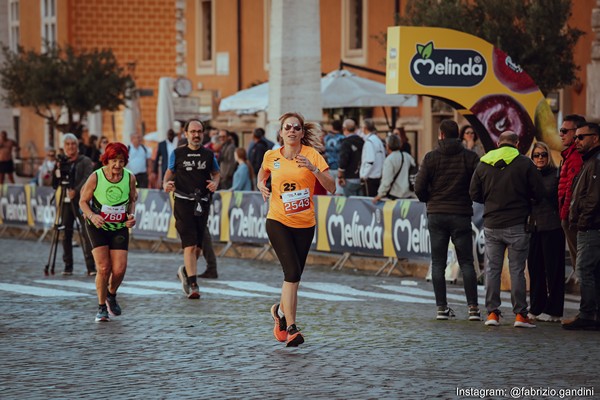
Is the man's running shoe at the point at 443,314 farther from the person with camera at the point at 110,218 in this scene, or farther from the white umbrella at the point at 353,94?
the white umbrella at the point at 353,94

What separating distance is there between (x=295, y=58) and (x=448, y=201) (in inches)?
498

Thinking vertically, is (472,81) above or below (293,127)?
above

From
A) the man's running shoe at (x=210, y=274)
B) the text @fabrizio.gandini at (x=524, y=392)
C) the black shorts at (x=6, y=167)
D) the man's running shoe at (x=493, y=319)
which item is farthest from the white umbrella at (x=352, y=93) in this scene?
the text @fabrizio.gandini at (x=524, y=392)

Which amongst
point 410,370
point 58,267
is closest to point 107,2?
point 58,267

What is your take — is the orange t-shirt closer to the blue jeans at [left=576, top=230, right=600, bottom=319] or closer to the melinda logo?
the blue jeans at [left=576, top=230, right=600, bottom=319]

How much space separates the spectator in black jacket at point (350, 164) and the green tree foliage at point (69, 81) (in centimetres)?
2153

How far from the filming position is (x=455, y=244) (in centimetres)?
1614

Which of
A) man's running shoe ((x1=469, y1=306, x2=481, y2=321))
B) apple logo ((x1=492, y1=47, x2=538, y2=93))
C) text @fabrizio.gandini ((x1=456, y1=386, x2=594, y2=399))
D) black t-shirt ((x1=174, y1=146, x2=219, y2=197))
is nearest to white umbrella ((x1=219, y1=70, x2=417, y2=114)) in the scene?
apple logo ((x1=492, y1=47, x2=538, y2=93))

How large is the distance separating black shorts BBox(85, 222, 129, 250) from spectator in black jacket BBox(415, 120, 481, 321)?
2781mm

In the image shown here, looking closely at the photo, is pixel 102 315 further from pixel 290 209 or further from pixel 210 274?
pixel 210 274

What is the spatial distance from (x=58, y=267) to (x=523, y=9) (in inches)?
388

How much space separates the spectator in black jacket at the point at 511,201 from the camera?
1547 cm

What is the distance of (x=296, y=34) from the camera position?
28203mm

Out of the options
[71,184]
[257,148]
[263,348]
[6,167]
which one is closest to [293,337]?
[263,348]
